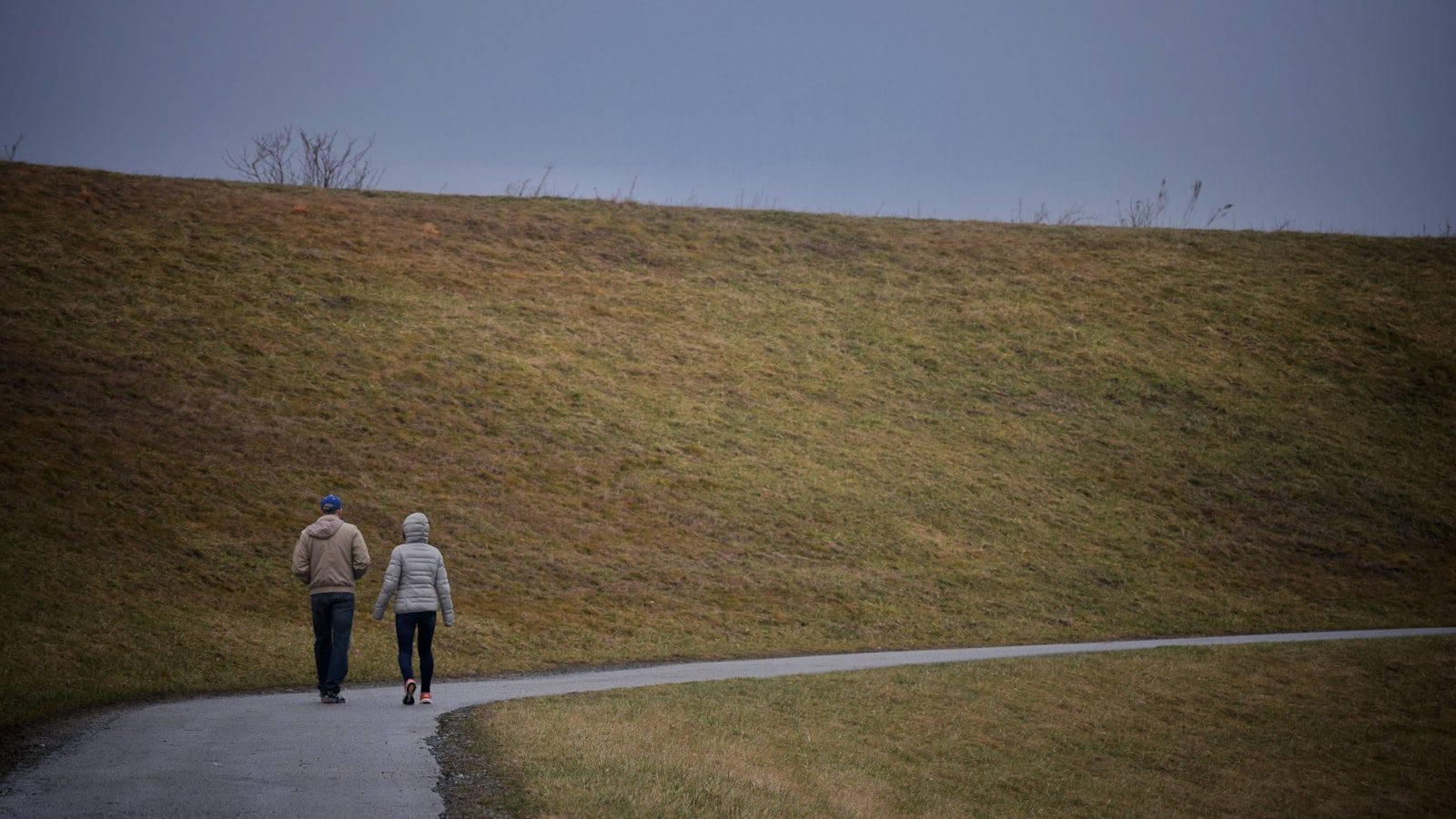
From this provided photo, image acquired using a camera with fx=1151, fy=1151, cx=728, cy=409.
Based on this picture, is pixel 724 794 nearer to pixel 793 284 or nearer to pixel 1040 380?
pixel 1040 380

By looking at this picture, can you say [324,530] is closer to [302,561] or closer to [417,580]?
[302,561]

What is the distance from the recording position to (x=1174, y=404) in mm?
42625

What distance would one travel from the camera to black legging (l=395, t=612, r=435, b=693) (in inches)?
498

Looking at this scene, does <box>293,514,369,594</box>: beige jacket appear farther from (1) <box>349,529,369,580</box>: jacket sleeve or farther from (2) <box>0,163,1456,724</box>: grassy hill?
(2) <box>0,163,1456,724</box>: grassy hill

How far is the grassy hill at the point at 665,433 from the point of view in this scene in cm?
2125

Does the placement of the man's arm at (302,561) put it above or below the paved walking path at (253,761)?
above

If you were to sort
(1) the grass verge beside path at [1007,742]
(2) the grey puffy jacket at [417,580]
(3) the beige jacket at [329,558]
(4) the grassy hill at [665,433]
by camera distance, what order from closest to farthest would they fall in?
(1) the grass verge beside path at [1007,742], (2) the grey puffy jacket at [417,580], (3) the beige jacket at [329,558], (4) the grassy hill at [665,433]

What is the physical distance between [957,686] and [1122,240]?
46.6m

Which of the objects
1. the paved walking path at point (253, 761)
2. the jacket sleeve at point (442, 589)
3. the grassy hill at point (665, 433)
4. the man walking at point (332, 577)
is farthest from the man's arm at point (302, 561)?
the grassy hill at point (665, 433)

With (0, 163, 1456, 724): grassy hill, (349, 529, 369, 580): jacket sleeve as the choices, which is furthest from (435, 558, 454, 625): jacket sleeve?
(0, 163, 1456, 724): grassy hill

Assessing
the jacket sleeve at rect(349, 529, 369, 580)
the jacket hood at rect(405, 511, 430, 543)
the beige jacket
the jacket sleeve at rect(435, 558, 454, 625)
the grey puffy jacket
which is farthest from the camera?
the jacket sleeve at rect(349, 529, 369, 580)

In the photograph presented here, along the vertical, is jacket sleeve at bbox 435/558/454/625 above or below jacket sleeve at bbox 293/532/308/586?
below

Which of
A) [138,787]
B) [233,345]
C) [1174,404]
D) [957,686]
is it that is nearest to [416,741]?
[138,787]

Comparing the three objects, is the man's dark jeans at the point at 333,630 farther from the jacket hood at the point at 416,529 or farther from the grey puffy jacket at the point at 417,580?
the jacket hood at the point at 416,529
